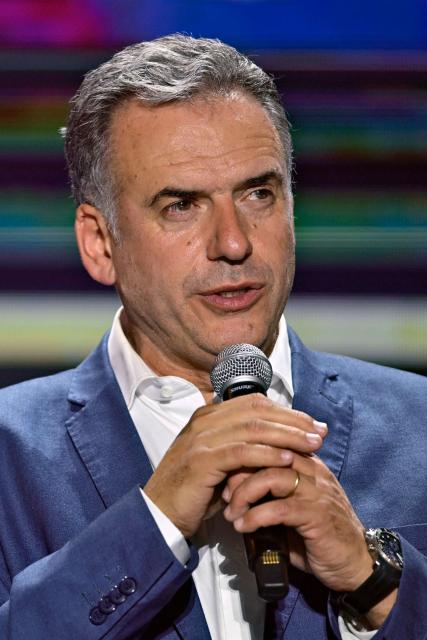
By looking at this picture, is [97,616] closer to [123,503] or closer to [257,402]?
[123,503]

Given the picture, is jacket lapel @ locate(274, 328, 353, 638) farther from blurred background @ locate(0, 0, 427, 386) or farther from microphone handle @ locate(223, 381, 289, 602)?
blurred background @ locate(0, 0, 427, 386)

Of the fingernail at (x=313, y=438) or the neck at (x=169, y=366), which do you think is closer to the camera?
the fingernail at (x=313, y=438)

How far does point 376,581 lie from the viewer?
1979 millimetres

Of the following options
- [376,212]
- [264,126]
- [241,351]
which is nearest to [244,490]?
[241,351]

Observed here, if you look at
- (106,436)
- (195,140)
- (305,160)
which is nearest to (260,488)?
(106,436)

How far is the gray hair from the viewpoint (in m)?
2.34

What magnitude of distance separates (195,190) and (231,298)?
0.72ft

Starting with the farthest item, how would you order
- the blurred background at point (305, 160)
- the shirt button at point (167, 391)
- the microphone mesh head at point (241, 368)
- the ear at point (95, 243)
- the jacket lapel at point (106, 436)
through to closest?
the blurred background at point (305, 160), the ear at point (95, 243), the shirt button at point (167, 391), the jacket lapel at point (106, 436), the microphone mesh head at point (241, 368)

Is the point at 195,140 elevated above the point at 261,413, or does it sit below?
above

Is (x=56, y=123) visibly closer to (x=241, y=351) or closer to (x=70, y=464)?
(x=70, y=464)

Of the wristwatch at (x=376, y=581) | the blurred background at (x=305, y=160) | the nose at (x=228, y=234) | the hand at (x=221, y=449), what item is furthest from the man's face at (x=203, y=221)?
the blurred background at (x=305, y=160)

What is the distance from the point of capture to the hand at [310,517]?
5.98 feet

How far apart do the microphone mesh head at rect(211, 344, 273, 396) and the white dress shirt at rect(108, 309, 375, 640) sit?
243 millimetres

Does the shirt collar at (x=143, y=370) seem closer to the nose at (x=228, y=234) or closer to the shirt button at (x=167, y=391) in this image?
the shirt button at (x=167, y=391)
